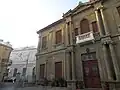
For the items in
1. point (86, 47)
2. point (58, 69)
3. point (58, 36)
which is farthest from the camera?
point (58, 36)

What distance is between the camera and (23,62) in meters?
30.5

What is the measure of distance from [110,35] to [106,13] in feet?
8.48

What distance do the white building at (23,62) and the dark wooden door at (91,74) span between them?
63.0ft

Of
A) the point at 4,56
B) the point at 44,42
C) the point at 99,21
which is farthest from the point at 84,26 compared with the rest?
the point at 4,56

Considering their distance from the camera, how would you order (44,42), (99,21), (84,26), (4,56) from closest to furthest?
1. (99,21)
2. (84,26)
3. (44,42)
4. (4,56)

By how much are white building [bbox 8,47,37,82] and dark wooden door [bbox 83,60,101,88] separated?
63.0ft

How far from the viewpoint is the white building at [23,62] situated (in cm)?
2811

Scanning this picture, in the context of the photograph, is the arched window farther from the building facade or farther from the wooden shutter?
the building facade

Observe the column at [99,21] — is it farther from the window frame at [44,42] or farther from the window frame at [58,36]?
the window frame at [44,42]

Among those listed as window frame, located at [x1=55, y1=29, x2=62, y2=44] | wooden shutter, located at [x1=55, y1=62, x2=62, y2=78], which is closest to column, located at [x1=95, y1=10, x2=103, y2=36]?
window frame, located at [x1=55, y1=29, x2=62, y2=44]

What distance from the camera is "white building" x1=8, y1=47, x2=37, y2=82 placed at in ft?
92.2

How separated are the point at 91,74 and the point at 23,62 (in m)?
24.3

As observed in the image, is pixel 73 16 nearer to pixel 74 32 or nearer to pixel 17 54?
pixel 74 32

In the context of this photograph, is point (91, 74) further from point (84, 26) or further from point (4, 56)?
point (4, 56)
